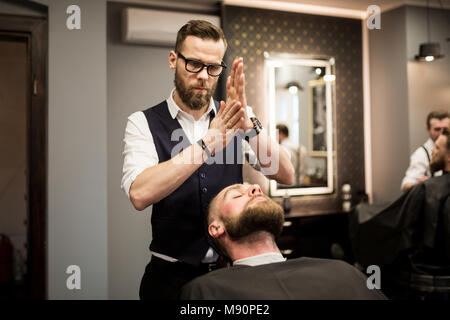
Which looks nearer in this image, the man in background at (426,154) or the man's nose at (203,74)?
the man's nose at (203,74)

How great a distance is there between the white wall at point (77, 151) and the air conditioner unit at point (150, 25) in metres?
0.73

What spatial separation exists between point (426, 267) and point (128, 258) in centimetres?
251

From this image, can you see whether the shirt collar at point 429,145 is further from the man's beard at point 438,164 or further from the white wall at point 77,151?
the white wall at point 77,151

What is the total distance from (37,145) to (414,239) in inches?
110

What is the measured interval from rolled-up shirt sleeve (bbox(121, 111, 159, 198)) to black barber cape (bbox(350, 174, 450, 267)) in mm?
2132

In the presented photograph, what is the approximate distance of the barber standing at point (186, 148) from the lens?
1.63 meters

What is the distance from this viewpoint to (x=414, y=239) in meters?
3.13

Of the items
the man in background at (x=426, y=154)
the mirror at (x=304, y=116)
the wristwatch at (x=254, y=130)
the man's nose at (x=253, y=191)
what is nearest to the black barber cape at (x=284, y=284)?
the man's nose at (x=253, y=191)

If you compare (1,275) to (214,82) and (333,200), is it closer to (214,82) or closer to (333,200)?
(333,200)

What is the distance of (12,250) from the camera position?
5.16 meters

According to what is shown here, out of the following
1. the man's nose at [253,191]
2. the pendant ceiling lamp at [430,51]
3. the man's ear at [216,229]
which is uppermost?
the pendant ceiling lamp at [430,51]

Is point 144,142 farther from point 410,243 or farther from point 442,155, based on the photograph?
point 442,155

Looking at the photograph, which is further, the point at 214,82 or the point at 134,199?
the point at 214,82

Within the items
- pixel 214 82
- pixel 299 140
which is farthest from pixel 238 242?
pixel 299 140
